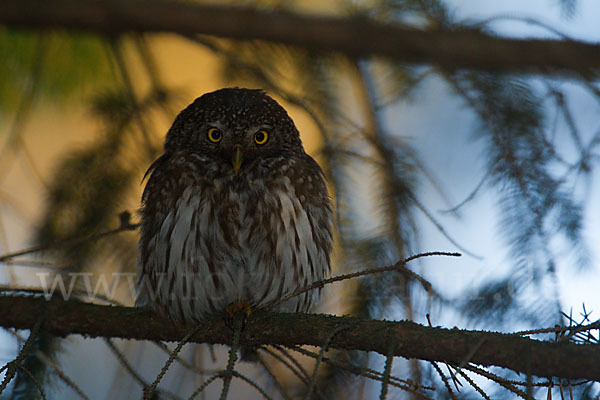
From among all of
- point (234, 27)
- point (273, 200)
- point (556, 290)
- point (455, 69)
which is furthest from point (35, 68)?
point (556, 290)

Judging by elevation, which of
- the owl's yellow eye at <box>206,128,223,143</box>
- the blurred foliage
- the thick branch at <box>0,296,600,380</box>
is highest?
the blurred foliage

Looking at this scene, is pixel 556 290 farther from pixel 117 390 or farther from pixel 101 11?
pixel 101 11

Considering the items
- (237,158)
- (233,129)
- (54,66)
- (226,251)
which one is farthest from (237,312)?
(54,66)

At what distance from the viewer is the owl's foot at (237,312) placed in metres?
2.39

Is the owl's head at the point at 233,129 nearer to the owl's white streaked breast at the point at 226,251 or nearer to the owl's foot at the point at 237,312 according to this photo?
the owl's white streaked breast at the point at 226,251

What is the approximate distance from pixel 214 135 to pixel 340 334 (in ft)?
3.89

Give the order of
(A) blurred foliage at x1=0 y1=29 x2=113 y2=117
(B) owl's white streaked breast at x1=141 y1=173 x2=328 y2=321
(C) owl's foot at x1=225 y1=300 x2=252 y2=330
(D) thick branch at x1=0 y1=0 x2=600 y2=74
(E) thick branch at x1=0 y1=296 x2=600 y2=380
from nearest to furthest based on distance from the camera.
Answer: (E) thick branch at x1=0 y1=296 x2=600 y2=380 → (C) owl's foot at x1=225 y1=300 x2=252 y2=330 → (B) owl's white streaked breast at x1=141 y1=173 x2=328 y2=321 → (D) thick branch at x1=0 y1=0 x2=600 y2=74 → (A) blurred foliage at x1=0 y1=29 x2=113 y2=117

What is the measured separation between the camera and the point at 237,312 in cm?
243

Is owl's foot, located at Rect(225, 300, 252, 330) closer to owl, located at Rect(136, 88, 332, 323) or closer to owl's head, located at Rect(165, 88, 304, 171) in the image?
owl, located at Rect(136, 88, 332, 323)

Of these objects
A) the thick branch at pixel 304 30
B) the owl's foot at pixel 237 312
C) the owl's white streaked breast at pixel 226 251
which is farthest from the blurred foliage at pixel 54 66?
the owl's foot at pixel 237 312

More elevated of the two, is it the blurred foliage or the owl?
the blurred foliage

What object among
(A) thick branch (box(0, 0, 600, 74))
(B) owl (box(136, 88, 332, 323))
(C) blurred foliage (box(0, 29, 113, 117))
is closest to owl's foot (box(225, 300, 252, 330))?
(B) owl (box(136, 88, 332, 323))

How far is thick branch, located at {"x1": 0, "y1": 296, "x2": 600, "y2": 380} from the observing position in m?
1.78

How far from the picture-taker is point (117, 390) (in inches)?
109
